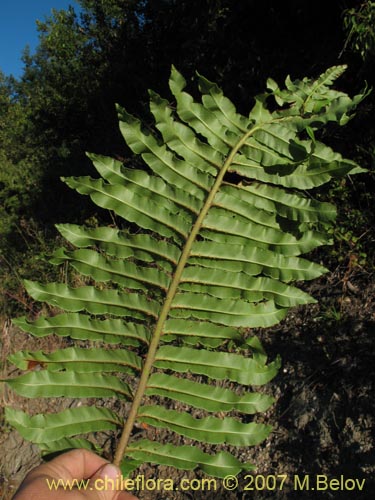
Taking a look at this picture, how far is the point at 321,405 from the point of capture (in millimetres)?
2791

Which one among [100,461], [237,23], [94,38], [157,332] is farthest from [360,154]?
[94,38]

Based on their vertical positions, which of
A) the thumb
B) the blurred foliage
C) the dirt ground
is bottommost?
the thumb

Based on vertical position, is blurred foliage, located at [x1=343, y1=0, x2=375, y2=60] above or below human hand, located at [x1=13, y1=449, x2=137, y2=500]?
above

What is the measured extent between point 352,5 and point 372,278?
2.26 m

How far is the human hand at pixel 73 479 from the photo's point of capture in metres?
1.25

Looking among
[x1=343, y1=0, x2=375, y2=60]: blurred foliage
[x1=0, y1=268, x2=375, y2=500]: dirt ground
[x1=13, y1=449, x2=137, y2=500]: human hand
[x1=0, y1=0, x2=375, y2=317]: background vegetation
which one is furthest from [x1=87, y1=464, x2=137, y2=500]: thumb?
[x1=343, y1=0, x2=375, y2=60]: blurred foliage

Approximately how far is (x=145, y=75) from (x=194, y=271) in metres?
6.78

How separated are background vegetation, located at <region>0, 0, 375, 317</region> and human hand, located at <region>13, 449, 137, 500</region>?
71 cm

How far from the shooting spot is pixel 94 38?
35.7 feet

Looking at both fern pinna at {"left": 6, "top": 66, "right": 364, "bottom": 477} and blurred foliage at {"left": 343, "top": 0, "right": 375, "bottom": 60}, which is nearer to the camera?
fern pinna at {"left": 6, "top": 66, "right": 364, "bottom": 477}

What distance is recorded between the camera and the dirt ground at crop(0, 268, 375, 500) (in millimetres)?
2541

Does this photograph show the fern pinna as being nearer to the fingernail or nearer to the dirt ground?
the fingernail

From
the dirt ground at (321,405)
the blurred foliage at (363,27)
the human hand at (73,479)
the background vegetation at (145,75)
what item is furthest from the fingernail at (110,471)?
the blurred foliage at (363,27)

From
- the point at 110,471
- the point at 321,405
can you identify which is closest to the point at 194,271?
the point at 110,471
